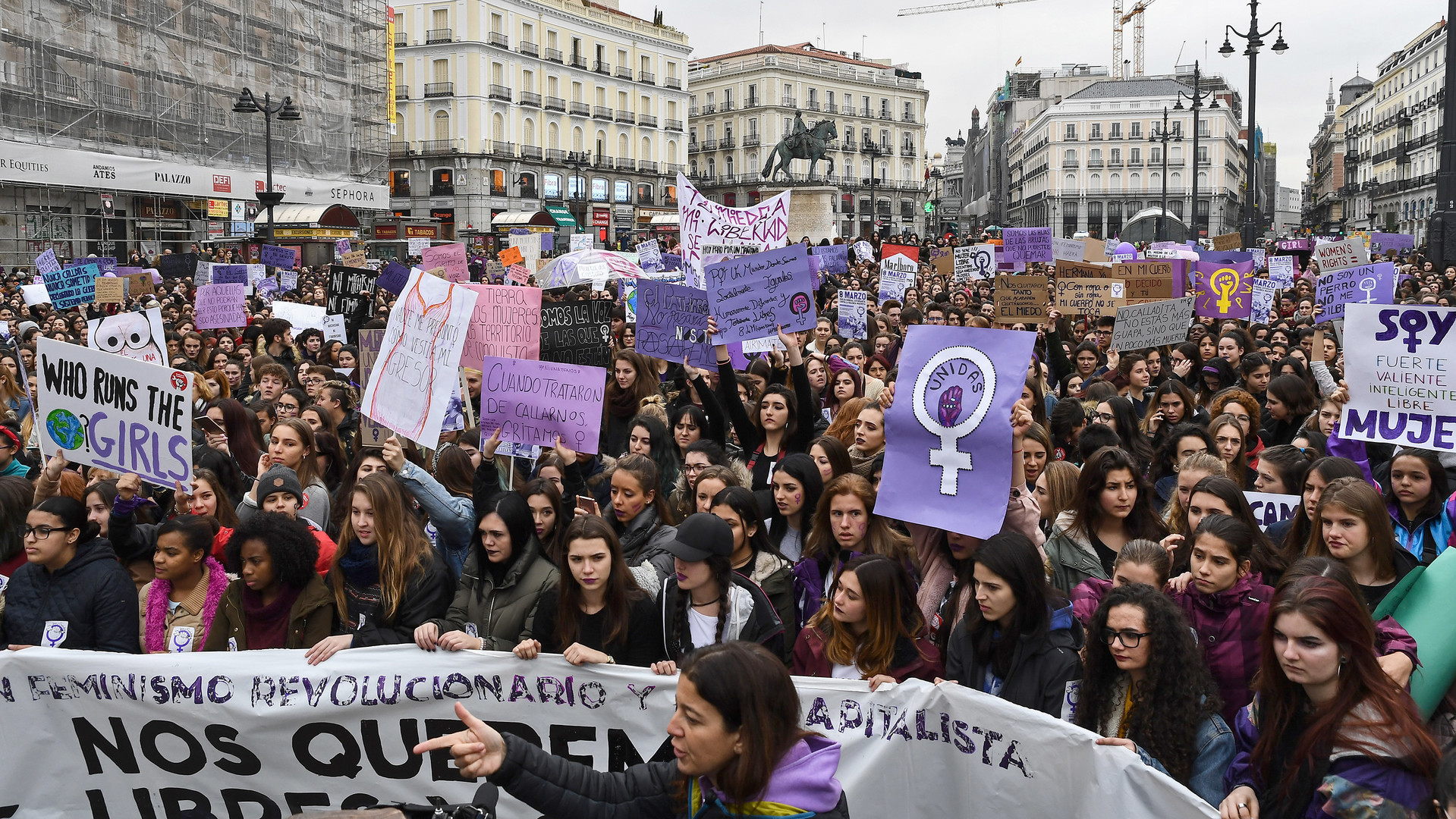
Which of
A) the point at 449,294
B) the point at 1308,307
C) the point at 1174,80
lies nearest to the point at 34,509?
the point at 449,294

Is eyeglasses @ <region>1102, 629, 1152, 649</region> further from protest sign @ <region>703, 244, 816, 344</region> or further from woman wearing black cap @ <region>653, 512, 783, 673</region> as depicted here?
protest sign @ <region>703, 244, 816, 344</region>

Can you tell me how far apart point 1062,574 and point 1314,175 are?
511 feet

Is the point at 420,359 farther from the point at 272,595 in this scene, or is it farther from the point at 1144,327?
the point at 1144,327

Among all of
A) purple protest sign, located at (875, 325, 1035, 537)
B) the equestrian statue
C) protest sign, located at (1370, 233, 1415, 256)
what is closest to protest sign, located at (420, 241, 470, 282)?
purple protest sign, located at (875, 325, 1035, 537)

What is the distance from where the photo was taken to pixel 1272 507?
Result: 515cm

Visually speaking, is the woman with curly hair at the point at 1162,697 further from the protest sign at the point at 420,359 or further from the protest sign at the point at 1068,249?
the protest sign at the point at 1068,249

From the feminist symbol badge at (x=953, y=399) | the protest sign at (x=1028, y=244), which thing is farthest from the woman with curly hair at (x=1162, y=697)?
the protest sign at (x=1028, y=244)

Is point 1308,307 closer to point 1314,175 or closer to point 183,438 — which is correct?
point 183,438

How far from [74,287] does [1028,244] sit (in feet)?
41.4

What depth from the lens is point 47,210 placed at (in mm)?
32438

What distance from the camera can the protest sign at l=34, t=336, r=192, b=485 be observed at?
5.22 metres

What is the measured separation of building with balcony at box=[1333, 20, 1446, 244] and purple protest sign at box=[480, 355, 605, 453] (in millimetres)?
63105

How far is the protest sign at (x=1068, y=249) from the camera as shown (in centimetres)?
1934

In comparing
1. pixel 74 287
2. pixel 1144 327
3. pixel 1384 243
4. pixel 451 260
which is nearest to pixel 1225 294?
pixel 1144 327
